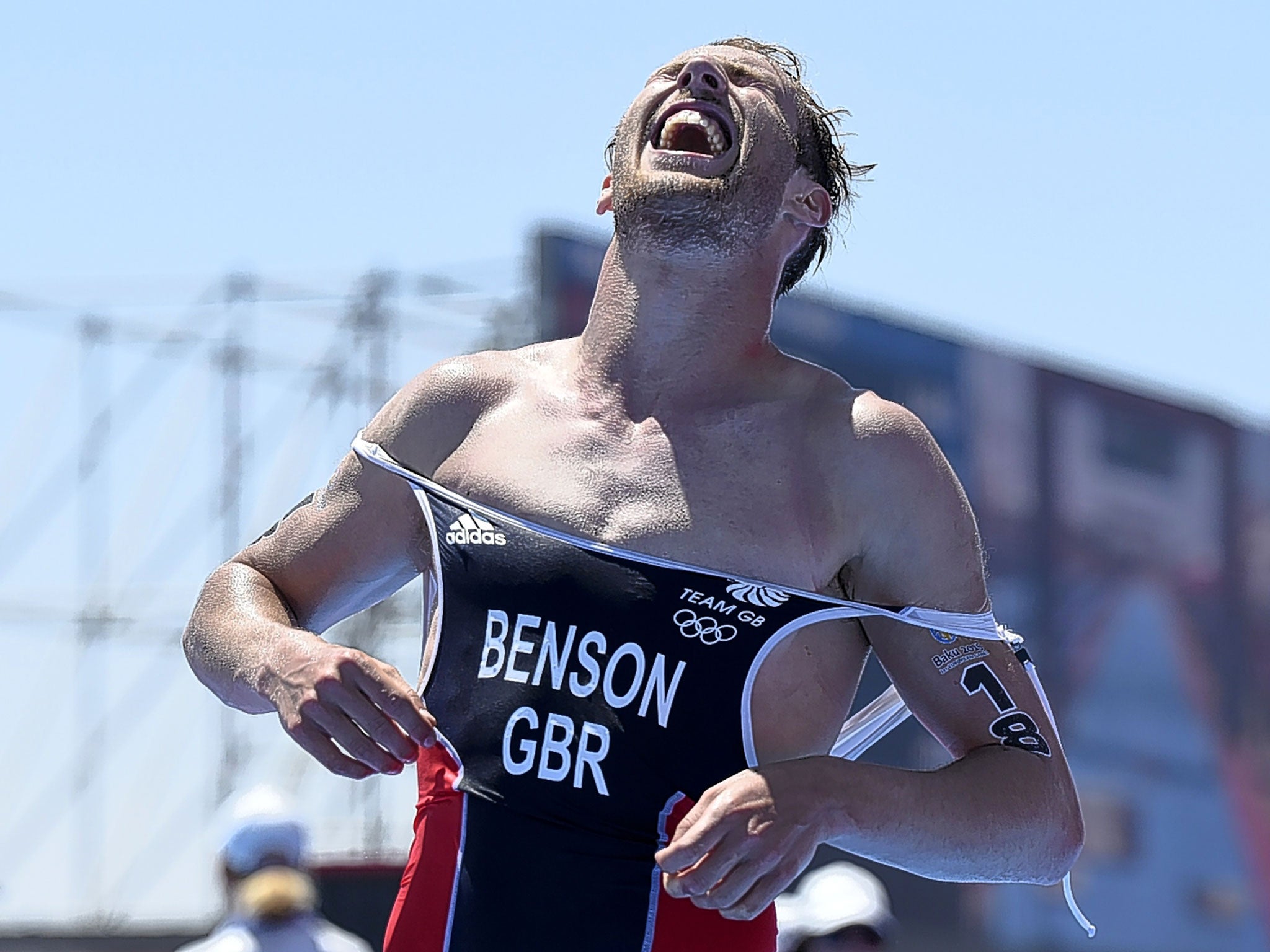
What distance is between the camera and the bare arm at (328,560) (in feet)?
7.58

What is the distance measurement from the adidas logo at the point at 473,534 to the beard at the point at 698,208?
0.42 m

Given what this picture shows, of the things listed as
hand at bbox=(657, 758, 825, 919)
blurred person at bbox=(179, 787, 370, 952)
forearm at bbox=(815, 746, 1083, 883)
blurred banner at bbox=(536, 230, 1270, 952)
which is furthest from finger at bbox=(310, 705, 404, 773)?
blurred banner at bbox=(536, 230, 1270, 952)

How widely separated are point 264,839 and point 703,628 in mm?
2414

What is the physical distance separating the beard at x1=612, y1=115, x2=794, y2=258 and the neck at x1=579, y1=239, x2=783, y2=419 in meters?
0.02

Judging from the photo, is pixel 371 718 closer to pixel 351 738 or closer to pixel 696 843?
pixel 351 738

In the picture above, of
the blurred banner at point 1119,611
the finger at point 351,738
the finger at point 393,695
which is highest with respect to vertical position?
the finger at point 393,695

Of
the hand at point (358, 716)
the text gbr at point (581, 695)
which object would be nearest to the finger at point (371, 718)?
the hand at point (358, 716)

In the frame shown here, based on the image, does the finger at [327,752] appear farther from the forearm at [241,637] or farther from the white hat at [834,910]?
the white hat at [834,910]

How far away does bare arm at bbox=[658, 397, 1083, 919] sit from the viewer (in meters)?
2.10

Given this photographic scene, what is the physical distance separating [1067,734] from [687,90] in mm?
15239

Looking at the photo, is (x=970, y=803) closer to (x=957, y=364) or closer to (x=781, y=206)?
(x=781, y=206)

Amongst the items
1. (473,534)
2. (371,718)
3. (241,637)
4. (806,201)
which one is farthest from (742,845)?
(806,201)

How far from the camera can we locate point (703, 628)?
2232 mm

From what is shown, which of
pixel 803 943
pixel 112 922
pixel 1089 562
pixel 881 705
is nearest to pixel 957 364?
pixel 1089 562
